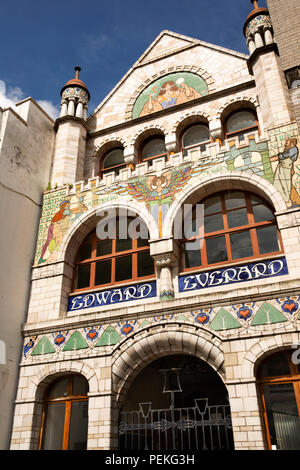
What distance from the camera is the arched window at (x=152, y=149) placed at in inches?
542

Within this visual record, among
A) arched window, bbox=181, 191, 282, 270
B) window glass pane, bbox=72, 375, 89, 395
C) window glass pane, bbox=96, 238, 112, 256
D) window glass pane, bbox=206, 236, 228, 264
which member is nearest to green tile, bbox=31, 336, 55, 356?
window glass pane, bbox=72, 375, 89, 395

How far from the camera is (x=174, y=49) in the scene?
50.9ft

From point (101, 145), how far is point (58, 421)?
906cm

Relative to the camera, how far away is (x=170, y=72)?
49.0ft

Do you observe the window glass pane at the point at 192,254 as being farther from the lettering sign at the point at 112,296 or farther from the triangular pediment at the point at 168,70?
the triangular pediment at the point at 168,70

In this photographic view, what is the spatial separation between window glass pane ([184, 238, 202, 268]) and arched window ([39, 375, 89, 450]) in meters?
3.90

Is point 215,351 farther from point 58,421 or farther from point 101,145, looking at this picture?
point 101,145

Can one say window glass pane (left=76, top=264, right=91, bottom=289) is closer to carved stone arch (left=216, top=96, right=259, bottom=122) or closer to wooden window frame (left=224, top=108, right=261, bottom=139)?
wooden window frame (left=224, top=108, right=261, bottom=139)

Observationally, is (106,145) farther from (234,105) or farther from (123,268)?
(123,268)

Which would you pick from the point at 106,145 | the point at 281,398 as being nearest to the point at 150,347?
the point at 281,398

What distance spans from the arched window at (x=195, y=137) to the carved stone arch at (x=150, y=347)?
623 cm

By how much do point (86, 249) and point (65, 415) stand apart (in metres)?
4.50

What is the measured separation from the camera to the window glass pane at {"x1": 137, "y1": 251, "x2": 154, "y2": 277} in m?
10.7
